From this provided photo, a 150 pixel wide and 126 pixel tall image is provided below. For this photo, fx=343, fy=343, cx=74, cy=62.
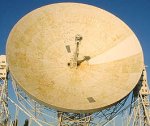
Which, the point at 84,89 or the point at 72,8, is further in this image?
the point at 72,8

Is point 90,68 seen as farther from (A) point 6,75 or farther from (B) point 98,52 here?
(A) point 6,75

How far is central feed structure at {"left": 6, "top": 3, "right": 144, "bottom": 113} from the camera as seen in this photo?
26.1 m

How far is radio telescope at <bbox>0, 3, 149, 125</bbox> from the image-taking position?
1027 inches

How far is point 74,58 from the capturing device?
28.0 m

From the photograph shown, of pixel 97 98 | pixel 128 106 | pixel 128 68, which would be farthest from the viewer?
pixel 128 106

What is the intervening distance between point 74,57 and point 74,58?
0.28 feet

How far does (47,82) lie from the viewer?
26.8m

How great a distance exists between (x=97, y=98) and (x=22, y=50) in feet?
22.9

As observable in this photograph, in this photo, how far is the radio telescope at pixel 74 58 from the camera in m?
26.1

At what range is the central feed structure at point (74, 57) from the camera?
26141mm

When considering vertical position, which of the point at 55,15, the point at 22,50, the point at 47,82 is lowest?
the point at 47,82

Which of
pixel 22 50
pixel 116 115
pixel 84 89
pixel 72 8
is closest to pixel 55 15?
pixel 72 8

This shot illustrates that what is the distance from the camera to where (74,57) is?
27.9 metres

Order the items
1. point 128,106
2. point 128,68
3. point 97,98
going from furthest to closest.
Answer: point 128,106 → point 128,68 → point 97,98
